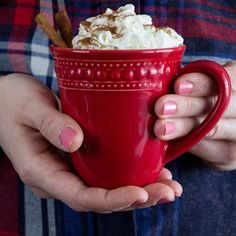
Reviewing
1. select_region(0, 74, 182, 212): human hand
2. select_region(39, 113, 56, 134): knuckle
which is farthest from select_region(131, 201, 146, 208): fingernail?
select_region(39, 113, 56, 134): knuckle

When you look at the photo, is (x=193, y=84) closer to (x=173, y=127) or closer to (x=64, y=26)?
(x=173, y=127)

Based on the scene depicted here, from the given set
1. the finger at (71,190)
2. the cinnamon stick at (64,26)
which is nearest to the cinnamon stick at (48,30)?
the cinnamon stick at (64,26)

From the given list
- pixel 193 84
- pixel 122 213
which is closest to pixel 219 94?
pixel 193 84

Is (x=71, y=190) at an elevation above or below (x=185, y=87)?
below

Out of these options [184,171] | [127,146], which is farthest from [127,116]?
[184,171]

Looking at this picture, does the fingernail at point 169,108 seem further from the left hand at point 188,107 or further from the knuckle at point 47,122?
the knuckle at point 47,122

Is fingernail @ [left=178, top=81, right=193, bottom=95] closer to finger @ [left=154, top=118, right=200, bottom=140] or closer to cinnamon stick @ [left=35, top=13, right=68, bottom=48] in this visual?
finger @ [left=154, top=118, right=200, bottom=140]

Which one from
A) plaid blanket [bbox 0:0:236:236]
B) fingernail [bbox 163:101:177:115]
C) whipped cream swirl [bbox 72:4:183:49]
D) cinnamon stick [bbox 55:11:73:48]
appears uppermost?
whipped cream swirl [bbox 72:4:183:49]
